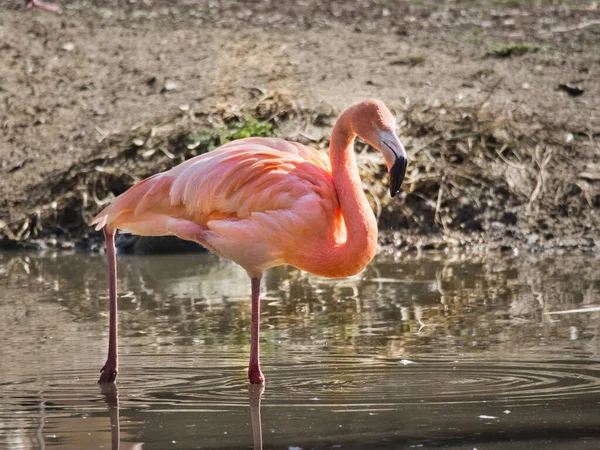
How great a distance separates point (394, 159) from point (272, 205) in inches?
23.3

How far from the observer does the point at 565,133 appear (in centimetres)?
902

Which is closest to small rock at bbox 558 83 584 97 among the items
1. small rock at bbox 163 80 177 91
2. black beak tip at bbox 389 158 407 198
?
small rock at bbox 163 80 177 91

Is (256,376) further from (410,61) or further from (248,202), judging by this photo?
(410,61)

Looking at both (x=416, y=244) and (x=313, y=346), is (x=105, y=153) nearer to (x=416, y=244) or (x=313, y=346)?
(x=416, y=244)

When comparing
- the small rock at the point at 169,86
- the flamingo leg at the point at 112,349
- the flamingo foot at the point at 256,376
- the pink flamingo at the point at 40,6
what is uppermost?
the pink flamingo at the point at 40,6

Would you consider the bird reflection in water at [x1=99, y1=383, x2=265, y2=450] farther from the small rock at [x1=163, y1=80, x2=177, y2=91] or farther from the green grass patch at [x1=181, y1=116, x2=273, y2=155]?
the small rock at [x1=163, y1=80, x2=177, y2=91]

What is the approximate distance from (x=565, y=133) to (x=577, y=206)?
2.87 ft

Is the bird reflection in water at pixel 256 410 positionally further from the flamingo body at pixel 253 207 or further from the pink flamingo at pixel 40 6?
the pink flamingo at pixel 40 6

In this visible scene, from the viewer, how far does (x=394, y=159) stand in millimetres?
4660

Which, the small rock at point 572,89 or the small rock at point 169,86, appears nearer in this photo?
the small rock at point 572,89

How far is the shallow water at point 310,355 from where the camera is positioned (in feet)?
14.0

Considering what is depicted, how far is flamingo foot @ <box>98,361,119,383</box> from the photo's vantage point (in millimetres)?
5020

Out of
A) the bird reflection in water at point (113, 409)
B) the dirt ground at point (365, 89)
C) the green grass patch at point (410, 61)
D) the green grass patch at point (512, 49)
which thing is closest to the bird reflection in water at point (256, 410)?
the bird reflection in water at point (113, 409)

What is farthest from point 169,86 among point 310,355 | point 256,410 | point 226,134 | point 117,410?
point 256,410
